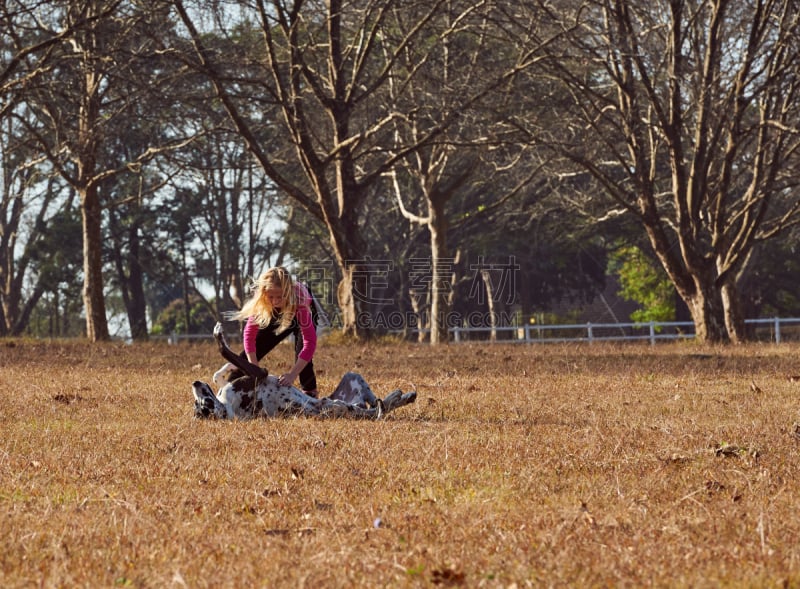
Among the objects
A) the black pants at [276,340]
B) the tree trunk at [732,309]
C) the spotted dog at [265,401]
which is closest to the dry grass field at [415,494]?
the spotted dog at [265,401]

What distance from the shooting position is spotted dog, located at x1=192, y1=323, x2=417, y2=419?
10.0m

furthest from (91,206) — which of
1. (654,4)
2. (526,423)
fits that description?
(526,423)

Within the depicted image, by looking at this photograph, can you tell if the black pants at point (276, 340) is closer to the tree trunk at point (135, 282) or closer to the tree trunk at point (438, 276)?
the tree trunk at point (438, 276)

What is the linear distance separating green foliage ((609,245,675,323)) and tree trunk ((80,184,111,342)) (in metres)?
29.1

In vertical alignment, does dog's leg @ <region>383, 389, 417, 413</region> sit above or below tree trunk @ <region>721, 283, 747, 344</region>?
below

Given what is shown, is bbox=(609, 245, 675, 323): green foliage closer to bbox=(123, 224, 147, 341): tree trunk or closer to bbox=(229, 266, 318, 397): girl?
bbox=(123, 224, 147, 341): tree trunk

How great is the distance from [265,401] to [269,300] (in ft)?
3.17

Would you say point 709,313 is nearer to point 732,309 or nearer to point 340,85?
point 732,309

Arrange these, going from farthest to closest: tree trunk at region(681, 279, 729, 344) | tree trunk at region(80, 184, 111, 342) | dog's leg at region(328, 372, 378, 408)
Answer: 1. tree trunk at region(80, 184, 111, 342)
2. tree trunk at region(681, 279, 729, 344)
3. dog's leg at region(328, 372, 378, 408)

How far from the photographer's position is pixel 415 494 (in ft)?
20.1

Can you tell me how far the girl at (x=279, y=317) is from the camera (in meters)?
10.4

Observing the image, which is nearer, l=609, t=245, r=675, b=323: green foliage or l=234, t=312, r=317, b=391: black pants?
l=234, t=312, r=317, b=391: black pants

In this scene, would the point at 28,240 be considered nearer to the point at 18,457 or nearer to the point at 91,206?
the point at 91,206

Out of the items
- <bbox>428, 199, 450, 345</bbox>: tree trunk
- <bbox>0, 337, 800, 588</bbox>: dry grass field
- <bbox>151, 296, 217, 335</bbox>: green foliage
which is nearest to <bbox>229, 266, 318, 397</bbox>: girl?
<bbox>0, 337, 800, 588</bbox>: dry grass field
